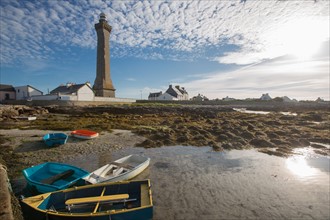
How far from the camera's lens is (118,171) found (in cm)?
935

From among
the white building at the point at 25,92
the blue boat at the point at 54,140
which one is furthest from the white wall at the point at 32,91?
the blue boat at the point at 54,140

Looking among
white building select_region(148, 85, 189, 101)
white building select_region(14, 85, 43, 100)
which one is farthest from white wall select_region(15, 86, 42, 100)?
white building select_region(148, 85, 189, 101)

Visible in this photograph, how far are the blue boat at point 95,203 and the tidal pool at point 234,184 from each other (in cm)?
113

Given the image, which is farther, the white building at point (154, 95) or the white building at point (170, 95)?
the white building at point (154, 95)

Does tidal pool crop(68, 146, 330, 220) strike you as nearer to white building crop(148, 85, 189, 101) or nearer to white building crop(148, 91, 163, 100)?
white building crop(148, 85, 189, 101)

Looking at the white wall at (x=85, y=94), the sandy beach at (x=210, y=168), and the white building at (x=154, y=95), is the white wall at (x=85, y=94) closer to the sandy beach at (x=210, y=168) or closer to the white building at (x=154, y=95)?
the white building at (x=154, y=95)

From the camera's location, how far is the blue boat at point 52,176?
24.0ft

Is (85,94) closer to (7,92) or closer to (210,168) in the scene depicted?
(7,92)

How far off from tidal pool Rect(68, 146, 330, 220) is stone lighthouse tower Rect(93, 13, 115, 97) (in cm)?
5257

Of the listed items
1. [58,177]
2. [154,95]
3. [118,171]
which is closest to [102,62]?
[154,95]

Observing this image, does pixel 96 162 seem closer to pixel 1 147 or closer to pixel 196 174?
pixel 196 174

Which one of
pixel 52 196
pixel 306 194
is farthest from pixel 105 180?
pixel 306 194

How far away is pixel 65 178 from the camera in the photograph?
8.26m

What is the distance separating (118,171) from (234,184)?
561 centimetres
